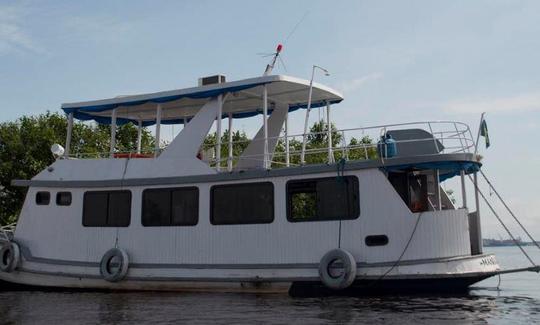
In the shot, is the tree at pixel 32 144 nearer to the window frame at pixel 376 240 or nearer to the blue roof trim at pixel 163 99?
the blue roof trim at pixel 163 99

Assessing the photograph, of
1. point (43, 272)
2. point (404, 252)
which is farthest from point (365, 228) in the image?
point (43, 272)

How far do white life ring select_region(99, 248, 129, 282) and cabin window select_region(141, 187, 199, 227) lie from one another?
931mm

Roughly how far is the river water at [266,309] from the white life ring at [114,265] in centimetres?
62

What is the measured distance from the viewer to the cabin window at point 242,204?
12.7 metres

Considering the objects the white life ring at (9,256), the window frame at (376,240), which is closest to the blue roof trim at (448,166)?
the window frame at (376,240)

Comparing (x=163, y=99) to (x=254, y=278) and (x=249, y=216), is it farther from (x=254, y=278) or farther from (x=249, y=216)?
(x=254, y=278)

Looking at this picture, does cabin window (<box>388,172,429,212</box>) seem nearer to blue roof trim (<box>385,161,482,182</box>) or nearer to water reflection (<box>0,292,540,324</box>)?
blue roof trim (<box>385,161,482,182</box>)

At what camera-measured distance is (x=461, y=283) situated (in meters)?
11.4

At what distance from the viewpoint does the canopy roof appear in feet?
45.0

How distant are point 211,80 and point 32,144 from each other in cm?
1901

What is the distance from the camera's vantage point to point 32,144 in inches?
1172

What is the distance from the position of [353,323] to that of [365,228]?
10.2 ft

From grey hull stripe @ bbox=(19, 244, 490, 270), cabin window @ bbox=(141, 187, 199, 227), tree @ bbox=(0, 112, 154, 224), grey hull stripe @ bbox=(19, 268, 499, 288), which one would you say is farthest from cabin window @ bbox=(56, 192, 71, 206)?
tree @ bbox=(0, 112, 154, 224)

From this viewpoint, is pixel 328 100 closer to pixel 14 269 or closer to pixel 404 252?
pixel 404 252
